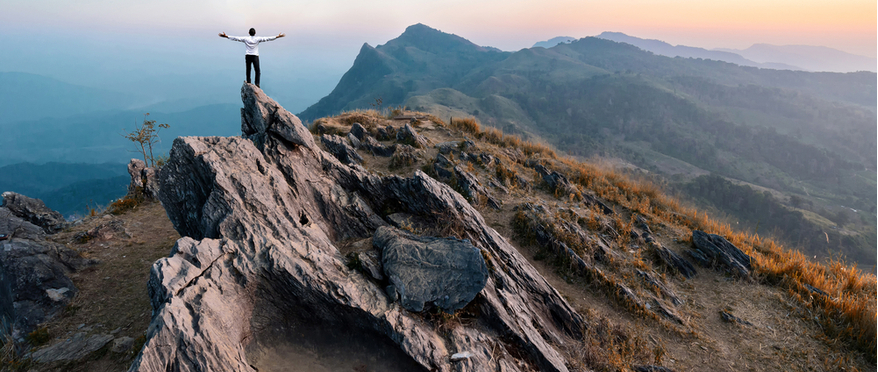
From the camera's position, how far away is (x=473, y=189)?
16656 mm

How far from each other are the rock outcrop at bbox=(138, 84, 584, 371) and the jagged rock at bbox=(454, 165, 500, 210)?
14.1 ft

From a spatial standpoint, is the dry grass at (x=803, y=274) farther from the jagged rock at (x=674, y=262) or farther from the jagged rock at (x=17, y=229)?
the jagged rock at (x=17, y=229)

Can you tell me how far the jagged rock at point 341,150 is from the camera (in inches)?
773

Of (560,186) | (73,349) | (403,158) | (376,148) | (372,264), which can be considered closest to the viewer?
(73,349)

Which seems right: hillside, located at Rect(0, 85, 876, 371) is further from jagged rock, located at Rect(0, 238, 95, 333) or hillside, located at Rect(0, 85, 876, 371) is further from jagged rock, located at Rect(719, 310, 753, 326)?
jagged rock, located at Rect(0, 238, 95, 333)

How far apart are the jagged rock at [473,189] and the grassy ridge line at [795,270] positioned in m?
6.89

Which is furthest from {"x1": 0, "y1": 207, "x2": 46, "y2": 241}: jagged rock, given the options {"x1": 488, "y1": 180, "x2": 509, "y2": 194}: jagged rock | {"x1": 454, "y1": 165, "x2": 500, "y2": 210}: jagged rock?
{"x1": 488, "y1": 180, "x2": 509, "y2": 194}: jagged rock

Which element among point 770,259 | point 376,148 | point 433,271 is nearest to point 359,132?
point 376,148

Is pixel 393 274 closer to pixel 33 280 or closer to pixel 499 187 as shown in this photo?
pixel 33 280

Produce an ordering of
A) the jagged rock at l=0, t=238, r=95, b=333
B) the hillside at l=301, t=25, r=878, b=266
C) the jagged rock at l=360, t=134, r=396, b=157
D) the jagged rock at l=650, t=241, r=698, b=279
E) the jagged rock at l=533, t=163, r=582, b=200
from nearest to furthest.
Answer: the jagged rock at l=0, t=238, r=95, b=333 < the jagged rock at l=650, t=241, r=698, b=279 < the jagged rock at l=533, t=163, r=582, b=200 < the jagged rock at l=360, t=134, r=396, b=157 < the hillside at l=301, t=25, r=878, b=266

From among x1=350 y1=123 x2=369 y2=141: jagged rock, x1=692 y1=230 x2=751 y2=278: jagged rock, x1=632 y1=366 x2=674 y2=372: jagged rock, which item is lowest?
x1=632 y1=366 x2=674 y2=372: jagged rock

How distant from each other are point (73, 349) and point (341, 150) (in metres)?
13.8

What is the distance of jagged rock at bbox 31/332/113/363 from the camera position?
7438mm

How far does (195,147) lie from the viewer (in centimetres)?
959
